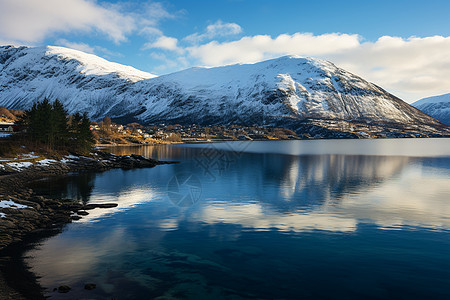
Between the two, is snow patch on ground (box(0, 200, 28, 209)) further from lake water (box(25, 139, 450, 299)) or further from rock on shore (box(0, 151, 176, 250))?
lake water (box(25, 139, 450, 299))

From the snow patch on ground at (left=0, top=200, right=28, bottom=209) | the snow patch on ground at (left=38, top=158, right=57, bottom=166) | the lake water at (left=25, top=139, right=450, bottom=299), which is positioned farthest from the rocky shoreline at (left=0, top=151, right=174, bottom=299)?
the lake water at (left=25, top=139, right=450, bottom=299)

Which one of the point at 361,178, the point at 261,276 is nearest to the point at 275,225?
the point at 261,276

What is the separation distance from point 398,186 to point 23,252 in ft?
235

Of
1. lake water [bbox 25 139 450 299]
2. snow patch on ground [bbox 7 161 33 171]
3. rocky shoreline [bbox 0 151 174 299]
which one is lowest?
lake water [bbox 25 139 450 299]

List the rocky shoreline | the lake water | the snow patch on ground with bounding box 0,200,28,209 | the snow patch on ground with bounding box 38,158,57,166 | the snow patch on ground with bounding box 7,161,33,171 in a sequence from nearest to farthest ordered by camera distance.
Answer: the lake water → the rocky shoreline → the snow patch on ground with bounding box 0,200,28,209 → the snow patch on ground with bounding box 7,161,33,171 → the snow patch on ground with bounding box 38,158,57,166

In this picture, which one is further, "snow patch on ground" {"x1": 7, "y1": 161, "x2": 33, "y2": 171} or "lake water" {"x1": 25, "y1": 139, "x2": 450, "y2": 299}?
"snow patch on ground" {"x1": 7, "y1": 161, "x2": 33, "y2": 171}

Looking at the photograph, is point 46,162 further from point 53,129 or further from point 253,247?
point 253,247

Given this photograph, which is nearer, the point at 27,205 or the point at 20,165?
the point at 27,205

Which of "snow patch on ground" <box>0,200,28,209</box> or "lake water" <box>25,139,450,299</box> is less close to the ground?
"snow patch on ground" <box>0,200,28,209</box>

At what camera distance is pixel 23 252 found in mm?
27297

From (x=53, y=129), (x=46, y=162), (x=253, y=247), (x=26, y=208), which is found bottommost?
(x=253, y=247)

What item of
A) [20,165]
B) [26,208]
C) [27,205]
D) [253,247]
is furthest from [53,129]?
[253,247]

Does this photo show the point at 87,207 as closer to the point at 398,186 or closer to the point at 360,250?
the point at 360,250

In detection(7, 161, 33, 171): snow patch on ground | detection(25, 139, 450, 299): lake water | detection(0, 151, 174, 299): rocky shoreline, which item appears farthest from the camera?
detection(7, 161, 33, 171): snow patch on ground
